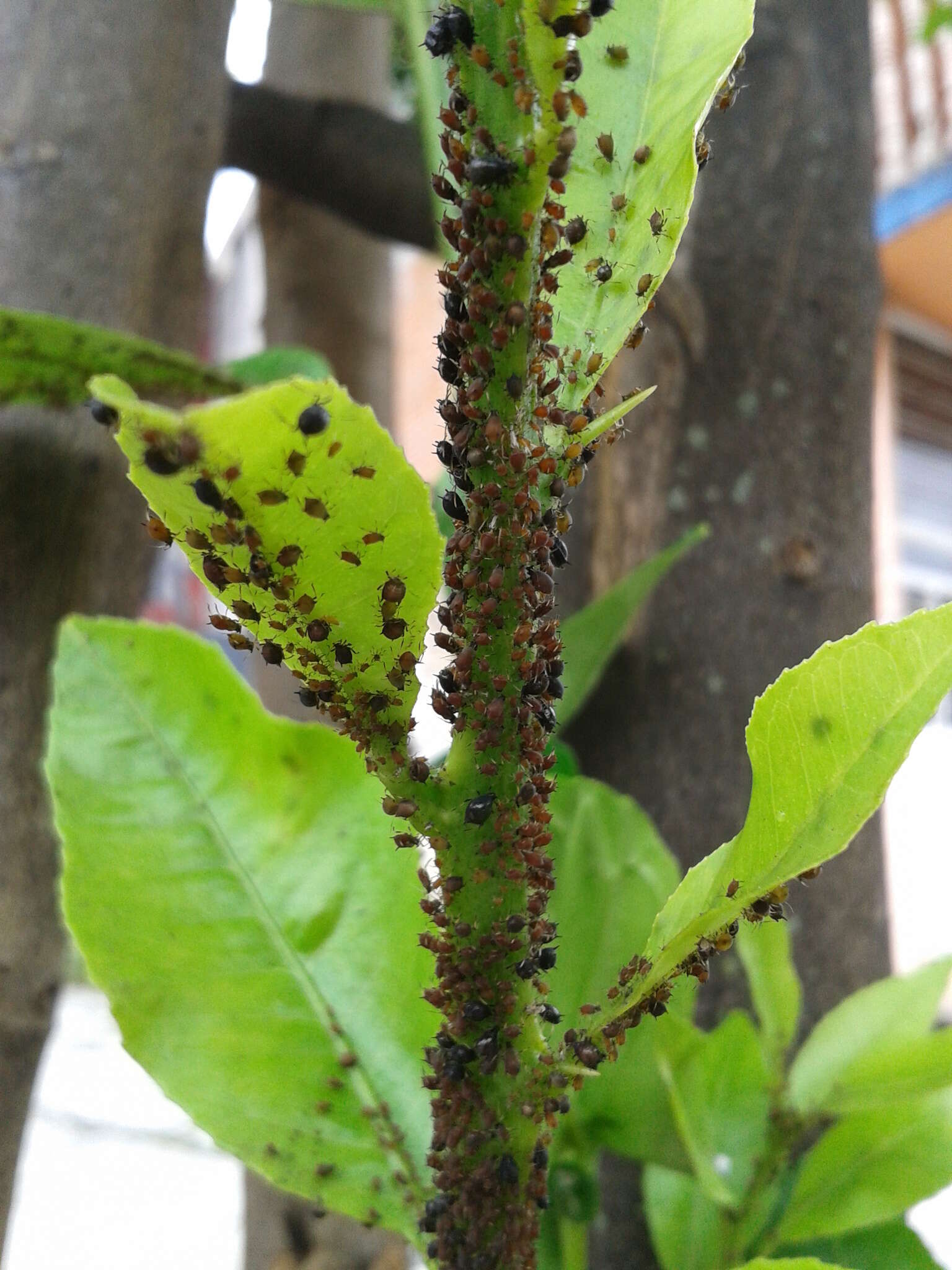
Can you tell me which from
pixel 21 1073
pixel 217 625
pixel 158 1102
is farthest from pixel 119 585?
pixel 158 1102

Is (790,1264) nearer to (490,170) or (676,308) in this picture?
(490,170)

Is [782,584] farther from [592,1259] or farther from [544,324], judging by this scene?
[544,324]

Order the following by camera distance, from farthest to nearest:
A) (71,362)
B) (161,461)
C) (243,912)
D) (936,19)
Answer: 1. (936,19)
2. (71,362)
3. (243,912)
4. (161,461)

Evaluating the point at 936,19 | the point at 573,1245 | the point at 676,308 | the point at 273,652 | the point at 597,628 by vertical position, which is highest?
the point at 936,19

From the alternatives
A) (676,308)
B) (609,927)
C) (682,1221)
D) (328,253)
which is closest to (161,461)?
(609,927)

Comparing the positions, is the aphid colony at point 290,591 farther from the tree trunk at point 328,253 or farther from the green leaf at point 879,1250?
the tree trunk at point 328,253

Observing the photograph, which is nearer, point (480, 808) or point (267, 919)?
point (480, 808)

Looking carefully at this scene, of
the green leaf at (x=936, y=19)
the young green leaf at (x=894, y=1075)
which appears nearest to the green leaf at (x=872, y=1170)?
the young green leaf at (x=894, y=1075)
